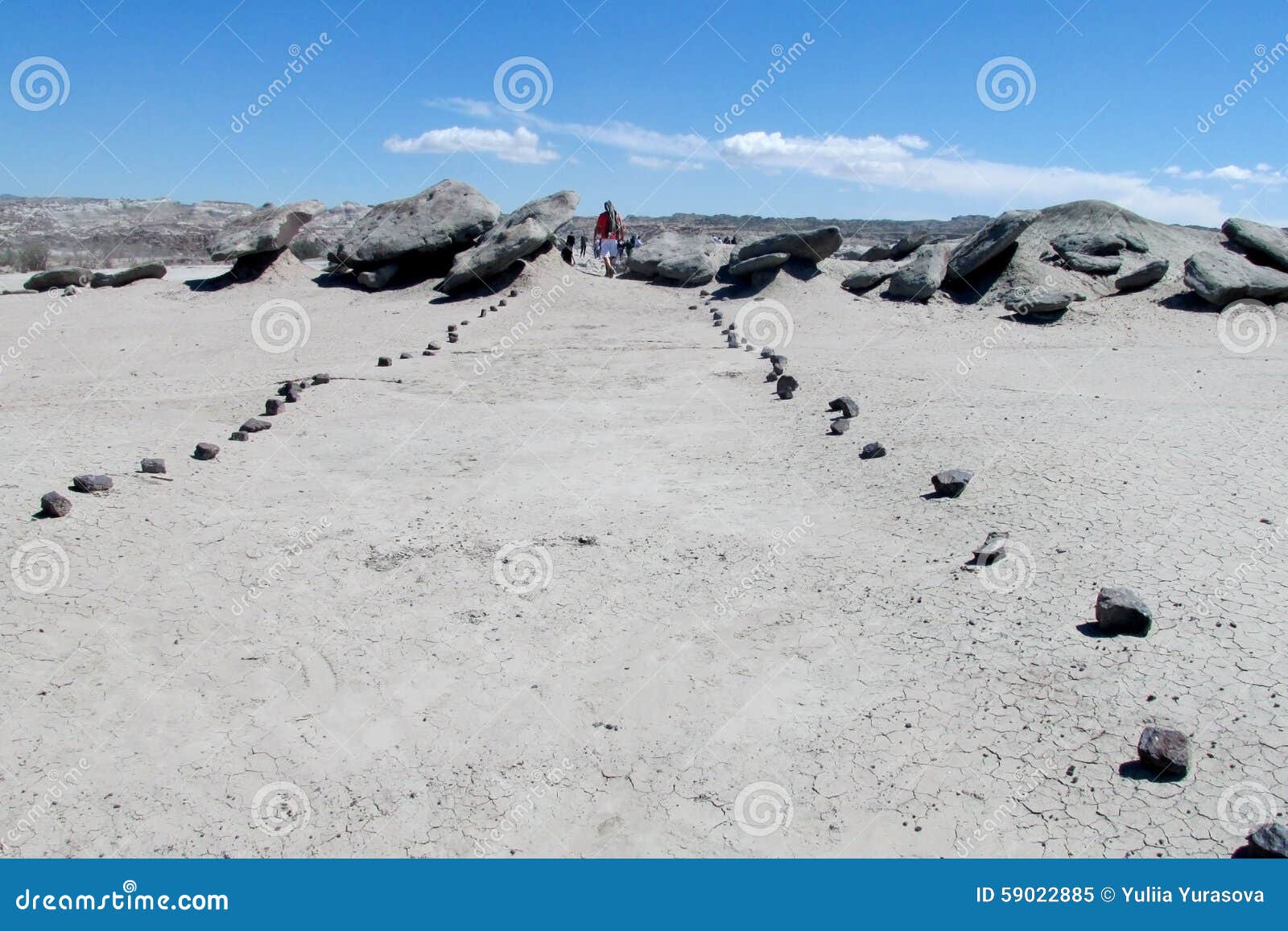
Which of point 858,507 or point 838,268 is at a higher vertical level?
point 838,268

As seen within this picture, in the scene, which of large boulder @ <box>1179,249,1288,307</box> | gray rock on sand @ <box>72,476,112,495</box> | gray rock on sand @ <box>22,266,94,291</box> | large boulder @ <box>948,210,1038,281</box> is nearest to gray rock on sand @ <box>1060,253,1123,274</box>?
large boulder @ <box>948,210,1038,281</box>

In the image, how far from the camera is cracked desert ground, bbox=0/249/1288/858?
3529mm

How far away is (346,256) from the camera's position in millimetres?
18547

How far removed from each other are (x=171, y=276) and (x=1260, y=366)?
2000 centimetres

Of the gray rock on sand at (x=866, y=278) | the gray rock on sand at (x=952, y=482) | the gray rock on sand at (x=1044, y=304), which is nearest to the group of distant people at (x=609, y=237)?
the gray rock on sand at (x=866, y=278)

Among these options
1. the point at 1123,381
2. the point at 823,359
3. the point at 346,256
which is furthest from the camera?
the point at 346,256

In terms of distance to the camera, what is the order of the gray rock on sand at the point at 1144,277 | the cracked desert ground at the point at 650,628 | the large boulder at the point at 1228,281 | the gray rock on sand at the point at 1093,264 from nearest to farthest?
1. the cracked desert ground at the point at 650,628
2. the large boulder at the point at 1228,281
3. the gray rock on sand at the point at 1144,277
4. the gray rock on sand at the point at 1093,264

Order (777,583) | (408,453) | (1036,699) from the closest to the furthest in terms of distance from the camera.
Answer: (1036,699), (777,583), (408,453)

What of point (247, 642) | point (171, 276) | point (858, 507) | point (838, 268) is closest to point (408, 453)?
point (247, 642)

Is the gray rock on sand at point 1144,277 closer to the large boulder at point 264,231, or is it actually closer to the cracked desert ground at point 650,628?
the cracked desert ground at point 650,628

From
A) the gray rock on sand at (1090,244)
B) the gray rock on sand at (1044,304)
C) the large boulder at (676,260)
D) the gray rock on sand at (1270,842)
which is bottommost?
the gray rock on sand at (1270,842)

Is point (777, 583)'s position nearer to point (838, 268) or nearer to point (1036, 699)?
point (1036, 699)

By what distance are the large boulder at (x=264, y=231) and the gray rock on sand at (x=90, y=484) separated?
40.9ft

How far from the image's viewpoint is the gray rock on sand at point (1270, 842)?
2.90 metres
